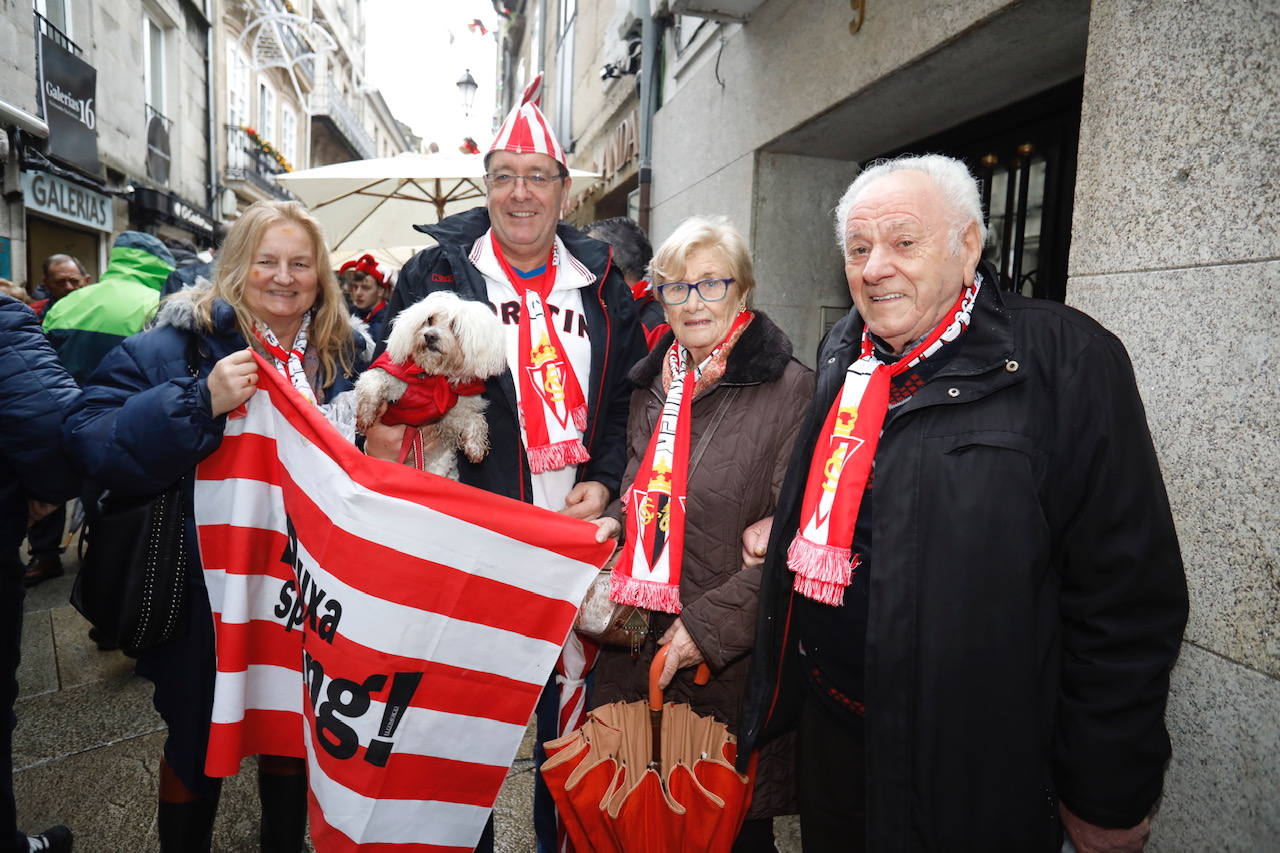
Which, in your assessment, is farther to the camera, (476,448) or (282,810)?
(476,448)

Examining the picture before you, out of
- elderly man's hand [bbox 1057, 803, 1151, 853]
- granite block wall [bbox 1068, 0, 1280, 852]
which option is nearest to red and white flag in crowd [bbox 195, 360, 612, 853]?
elderly man's hand [bbox 1057, 803, 1151, 853]

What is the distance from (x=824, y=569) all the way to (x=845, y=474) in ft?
0.75

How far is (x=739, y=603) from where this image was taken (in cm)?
194

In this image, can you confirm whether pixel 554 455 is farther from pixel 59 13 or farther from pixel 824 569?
pixel 59 13

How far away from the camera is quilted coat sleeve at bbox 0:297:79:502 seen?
74.1 inches

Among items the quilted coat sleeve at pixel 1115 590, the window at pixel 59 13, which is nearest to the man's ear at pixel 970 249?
the quilted coat sleeve at pixel 1115 590

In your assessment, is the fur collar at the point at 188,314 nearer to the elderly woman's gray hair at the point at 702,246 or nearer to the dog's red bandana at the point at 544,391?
the dog's red bandana at the point at 544,391

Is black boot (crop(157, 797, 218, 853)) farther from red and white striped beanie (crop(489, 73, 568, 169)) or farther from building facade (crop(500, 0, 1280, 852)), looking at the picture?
building facade (crop(500, 0, 1280, 852))

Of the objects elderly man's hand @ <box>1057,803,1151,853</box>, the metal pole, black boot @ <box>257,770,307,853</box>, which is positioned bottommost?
black boot @ <box>257,770,307,853</box>

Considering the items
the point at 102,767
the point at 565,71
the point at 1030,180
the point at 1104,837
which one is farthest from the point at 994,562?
the point at 565,71

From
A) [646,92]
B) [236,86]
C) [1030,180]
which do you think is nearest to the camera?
[1030,180]

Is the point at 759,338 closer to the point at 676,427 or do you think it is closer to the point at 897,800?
the point at 676,427

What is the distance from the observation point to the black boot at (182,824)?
215 cm

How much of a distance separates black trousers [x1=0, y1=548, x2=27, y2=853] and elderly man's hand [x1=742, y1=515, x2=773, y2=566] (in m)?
2.14
